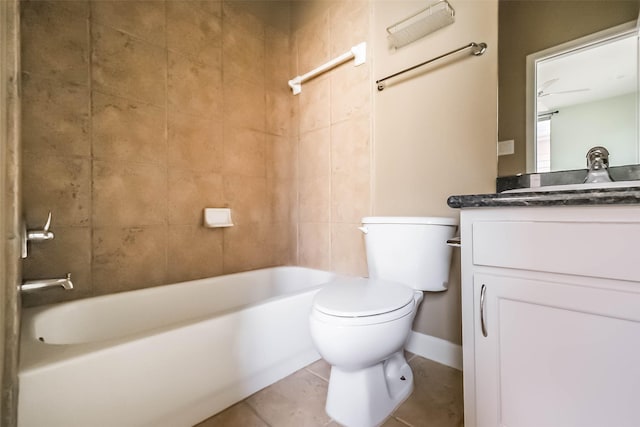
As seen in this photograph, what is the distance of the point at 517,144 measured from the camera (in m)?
1.27

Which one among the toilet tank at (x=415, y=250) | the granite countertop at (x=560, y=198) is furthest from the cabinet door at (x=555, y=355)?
the toilet tank at (x=415, y=250)

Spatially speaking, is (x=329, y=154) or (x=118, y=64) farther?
(x=329, y=154)

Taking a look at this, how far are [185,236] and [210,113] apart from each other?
76 centimetres

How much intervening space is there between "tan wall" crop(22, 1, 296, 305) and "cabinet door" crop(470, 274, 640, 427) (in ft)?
4.89

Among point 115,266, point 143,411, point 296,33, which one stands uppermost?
point 296,33

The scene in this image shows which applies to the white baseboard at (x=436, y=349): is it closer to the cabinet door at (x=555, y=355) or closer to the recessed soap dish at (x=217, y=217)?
the cabinet door at (x=555, y=355)

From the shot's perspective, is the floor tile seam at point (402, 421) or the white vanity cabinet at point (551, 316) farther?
the floor tile seam at point (402, 421)

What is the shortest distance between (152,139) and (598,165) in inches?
79.9

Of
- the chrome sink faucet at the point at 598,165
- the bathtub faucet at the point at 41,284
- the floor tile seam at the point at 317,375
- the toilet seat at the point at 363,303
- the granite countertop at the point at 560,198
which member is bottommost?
the floor tile seam at the point at 317,375

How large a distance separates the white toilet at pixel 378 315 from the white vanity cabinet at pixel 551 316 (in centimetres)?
26

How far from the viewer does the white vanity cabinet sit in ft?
2.03

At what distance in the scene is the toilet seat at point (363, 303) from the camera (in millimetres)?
914

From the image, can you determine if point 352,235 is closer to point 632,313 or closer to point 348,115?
point 348,115

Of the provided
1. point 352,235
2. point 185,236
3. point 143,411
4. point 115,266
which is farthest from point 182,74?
point 143,411
